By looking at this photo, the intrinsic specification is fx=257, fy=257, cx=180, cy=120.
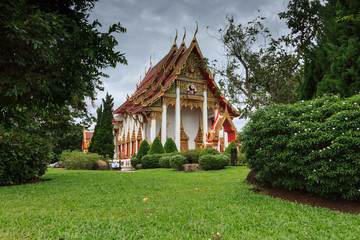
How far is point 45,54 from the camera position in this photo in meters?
5.02

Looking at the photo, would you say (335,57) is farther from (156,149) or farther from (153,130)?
(153,130)

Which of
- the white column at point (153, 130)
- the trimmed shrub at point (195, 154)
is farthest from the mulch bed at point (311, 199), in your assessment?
the white column at point (153, 130)

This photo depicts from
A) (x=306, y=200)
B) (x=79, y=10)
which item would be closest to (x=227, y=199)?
(x=306, y=200)

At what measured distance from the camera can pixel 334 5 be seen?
702 centimetres

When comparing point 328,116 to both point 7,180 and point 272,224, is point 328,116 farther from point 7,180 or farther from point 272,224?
point 7,180

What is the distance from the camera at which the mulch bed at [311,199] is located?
4395mm

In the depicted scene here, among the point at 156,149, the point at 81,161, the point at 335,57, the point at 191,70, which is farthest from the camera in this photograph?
the point at 191,70

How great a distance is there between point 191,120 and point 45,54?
21794 mm

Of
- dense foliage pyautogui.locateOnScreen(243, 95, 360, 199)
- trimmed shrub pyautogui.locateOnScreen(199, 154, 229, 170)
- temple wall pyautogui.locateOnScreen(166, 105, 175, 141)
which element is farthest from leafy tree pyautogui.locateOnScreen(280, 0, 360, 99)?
temple wall pyautogui.locateOnScreen(166, 105, 175, 141)

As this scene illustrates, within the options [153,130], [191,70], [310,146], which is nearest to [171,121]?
[153,130]

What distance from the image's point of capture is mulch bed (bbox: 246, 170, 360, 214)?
4395mm

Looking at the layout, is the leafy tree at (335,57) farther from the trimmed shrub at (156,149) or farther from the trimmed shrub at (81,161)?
the trimmed shrub at (81,161)

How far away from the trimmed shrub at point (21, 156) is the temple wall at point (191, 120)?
17.9 m

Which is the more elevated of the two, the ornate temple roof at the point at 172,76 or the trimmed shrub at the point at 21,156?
the ornate temple roof at the point at 172,76
